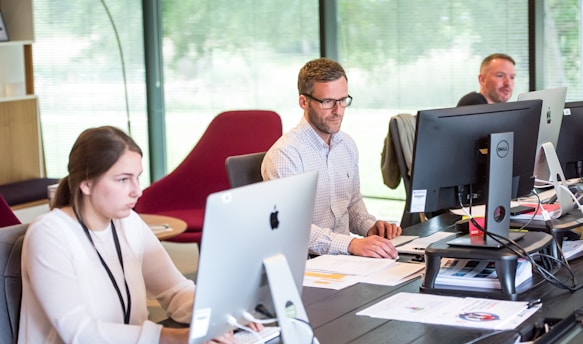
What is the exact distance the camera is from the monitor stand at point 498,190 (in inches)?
107

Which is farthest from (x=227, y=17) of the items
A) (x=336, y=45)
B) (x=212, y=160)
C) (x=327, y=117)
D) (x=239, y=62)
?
(x=327, y=117)

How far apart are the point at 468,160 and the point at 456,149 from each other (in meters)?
0.06

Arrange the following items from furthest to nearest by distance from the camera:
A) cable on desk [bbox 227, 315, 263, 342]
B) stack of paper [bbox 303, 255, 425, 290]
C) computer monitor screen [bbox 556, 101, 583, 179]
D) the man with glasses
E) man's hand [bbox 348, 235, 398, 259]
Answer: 1. computer monitor screen [bbox 556, 101, 583, 179]
2. the man with glasses
3. man's hand [bbox 348, 235, 398, 259]
4. stack of paper [bbox 303, 255, 425, 290]
5. cable on desk [bbox 227, 315, 263, 342]

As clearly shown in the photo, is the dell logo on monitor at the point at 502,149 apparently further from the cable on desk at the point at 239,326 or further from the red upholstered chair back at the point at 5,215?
the red upholstered chair back at the point at 5,215

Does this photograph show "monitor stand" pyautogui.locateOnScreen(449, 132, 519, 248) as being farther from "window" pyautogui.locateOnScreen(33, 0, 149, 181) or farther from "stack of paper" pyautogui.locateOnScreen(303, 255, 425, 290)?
"window" pyautogui.locateOnScreen(33, 0, 149, 181)

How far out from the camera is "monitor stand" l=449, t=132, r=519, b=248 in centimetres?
272

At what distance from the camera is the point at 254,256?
202 centimetres

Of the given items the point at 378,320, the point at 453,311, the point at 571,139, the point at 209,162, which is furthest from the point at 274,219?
the point at 209,162

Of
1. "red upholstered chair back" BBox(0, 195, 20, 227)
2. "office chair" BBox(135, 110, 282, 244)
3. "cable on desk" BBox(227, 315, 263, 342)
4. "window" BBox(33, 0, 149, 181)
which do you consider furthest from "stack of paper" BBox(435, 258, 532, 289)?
"window" BBox(33, 0, 149, 181)

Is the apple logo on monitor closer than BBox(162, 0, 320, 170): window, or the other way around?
the apple logo on monitor

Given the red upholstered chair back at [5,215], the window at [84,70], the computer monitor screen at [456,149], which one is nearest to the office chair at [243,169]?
the computer monitor screen at [456,149]

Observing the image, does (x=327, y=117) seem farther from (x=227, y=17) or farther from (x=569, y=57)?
(x=227, y=17)

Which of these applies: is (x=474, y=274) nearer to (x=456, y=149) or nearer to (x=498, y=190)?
(x=498, y=190)

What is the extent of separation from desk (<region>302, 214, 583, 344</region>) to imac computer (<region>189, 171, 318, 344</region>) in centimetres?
23
